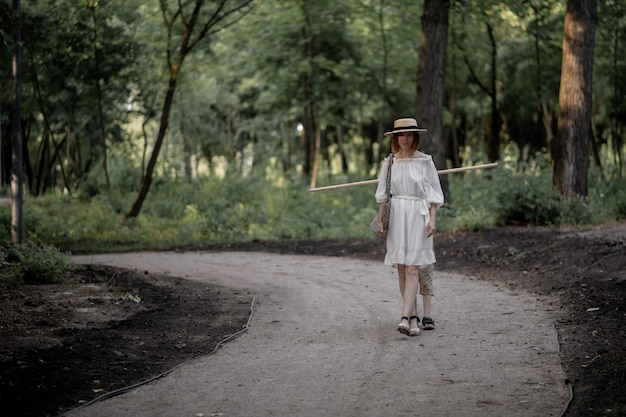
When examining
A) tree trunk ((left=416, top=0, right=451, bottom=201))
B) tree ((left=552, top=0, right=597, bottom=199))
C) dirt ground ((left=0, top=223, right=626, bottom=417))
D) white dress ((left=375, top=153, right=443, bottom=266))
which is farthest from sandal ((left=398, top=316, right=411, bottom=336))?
tree trunk ((left=416, top=0, right=451, bottom=201))

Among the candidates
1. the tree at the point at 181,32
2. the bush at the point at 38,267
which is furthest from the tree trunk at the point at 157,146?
the bush at the point at 38,267

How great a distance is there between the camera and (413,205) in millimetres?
9508

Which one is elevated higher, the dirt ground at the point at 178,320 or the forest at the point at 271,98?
the forest at the point at 271,98

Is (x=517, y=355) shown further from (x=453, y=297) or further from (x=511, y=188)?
(x=511, y=188)

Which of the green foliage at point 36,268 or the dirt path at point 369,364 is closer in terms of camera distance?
the dirt path at point 369,364

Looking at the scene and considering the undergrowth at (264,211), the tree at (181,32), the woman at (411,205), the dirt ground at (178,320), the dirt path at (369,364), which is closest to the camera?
the dirt path at (369,364)

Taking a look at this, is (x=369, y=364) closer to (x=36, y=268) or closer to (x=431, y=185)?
(x=431, y=185)

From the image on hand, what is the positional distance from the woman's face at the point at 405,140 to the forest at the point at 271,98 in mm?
9037

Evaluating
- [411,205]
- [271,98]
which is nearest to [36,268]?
[411,205]

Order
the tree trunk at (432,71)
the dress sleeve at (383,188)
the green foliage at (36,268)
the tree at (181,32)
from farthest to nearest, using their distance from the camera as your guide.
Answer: the tree at (181,32) → the tree trunk at (432,71) → the green foliage at (36,268) → the dress sleeve at (383,188)

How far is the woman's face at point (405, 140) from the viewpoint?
9445 millimetres

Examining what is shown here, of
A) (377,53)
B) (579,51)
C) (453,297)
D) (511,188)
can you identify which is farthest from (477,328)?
(377,53)

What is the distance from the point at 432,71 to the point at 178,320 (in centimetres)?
1280

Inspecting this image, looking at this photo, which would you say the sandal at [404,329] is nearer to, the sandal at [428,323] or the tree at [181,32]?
the sandal at [428,323]
